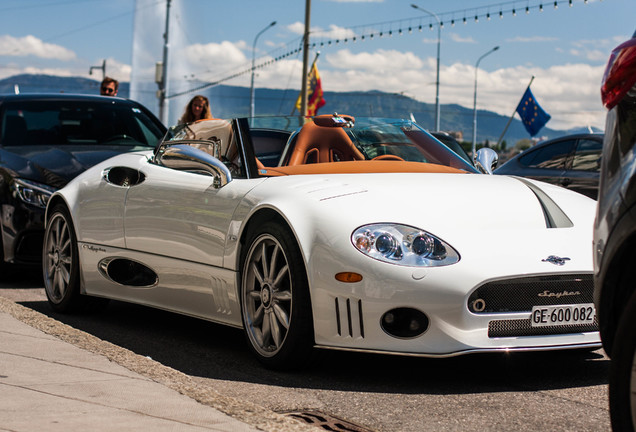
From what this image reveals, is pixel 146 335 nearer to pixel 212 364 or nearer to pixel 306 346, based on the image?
pixel 212 364

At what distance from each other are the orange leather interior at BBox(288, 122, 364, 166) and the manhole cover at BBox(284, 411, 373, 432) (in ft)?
6.48

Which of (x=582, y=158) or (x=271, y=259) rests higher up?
(x=582, y=158)

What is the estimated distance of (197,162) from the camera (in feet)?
19.0

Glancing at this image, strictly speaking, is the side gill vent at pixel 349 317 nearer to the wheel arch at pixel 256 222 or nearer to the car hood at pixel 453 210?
the car hood at pixel 453 210

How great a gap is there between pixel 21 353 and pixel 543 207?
2.52 m

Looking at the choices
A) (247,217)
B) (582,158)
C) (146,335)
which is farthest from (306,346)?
(582,158)

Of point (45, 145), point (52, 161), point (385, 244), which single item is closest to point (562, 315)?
point (385, 244)

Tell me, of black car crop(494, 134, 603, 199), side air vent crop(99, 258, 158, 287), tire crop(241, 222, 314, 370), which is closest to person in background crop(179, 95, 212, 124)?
black car crop(494, 134, 603, 199)

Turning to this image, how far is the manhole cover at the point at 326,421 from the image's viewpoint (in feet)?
12.7

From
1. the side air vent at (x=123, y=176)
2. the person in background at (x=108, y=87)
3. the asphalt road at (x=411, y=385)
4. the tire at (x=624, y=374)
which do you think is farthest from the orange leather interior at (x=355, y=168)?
the person in background at (x=108, y=87)

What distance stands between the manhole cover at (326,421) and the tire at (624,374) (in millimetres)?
1202

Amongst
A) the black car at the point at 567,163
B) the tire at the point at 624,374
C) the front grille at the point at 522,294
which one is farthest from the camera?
the black car at the point at 567,163

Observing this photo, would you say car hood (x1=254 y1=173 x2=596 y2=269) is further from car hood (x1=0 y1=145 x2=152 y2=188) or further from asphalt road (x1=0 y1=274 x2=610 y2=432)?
car hood (x1=0 y1=145 x2=152 y2=188)

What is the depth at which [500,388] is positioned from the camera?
181 inches
